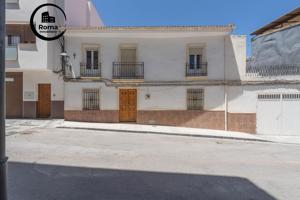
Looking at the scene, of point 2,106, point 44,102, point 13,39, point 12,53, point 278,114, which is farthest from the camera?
point 44,102

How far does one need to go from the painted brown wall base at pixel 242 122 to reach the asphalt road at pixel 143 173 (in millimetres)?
6247

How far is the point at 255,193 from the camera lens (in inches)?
184

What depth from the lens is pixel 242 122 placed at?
48.9 feet

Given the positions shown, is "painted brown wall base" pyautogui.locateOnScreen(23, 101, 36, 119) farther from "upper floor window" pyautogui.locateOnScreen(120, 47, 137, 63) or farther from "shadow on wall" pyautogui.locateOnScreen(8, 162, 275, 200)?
"shadow on wall" pyautogui.locateOnScreen(8, 162, 275, 200)

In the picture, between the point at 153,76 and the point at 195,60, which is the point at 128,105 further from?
the point at 195,60

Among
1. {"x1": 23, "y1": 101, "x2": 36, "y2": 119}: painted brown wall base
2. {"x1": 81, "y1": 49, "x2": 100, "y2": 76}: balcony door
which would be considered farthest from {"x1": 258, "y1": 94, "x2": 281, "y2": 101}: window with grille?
{"x1": 23, "y1": 101, "x2": 36, "y2": 119}: painted brown wall base

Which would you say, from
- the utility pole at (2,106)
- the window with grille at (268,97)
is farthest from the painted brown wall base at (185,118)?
the utility pole at (2,106)

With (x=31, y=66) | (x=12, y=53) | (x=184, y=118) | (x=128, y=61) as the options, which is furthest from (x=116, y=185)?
(x=12, y=53)

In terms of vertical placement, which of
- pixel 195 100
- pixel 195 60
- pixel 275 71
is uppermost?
pixel 195 60

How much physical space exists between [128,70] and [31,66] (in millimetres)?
5846

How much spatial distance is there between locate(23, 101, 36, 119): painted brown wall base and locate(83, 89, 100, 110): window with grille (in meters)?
3.84

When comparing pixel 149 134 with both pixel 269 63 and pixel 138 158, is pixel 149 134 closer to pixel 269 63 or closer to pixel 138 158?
pixel 138 158

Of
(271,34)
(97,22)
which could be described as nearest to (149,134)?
(271,34)

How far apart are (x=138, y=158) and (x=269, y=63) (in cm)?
1489
